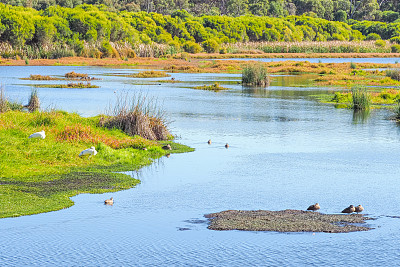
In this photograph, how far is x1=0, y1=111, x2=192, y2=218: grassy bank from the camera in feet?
44.5

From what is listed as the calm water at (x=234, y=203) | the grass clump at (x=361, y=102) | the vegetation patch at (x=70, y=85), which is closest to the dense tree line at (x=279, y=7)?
the vegetation patch at (x=70, y=85)

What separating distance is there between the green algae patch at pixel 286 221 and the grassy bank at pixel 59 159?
3313mm

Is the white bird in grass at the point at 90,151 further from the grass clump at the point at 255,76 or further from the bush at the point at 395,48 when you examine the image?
the bush at the point at 395,48

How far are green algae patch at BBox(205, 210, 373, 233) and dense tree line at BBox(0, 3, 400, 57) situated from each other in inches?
2731

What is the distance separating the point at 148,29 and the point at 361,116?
7724 cm

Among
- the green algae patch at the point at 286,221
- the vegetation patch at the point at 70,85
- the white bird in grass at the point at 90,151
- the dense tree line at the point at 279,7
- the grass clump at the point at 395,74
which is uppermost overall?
the dense tree line at the point at 279,7

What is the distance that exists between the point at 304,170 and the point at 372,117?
1514cm

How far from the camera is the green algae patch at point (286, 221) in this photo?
11.8 metres

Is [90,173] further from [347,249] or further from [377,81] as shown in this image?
[377,81]

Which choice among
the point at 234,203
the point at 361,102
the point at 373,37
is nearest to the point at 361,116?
the point at 361,102

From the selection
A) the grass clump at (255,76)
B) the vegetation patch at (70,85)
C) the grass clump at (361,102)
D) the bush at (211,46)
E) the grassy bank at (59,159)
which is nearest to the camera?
the grassy bank at (59,159)

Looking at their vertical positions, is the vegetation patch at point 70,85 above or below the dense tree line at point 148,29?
below

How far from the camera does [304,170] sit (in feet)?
57.4

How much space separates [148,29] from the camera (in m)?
106
